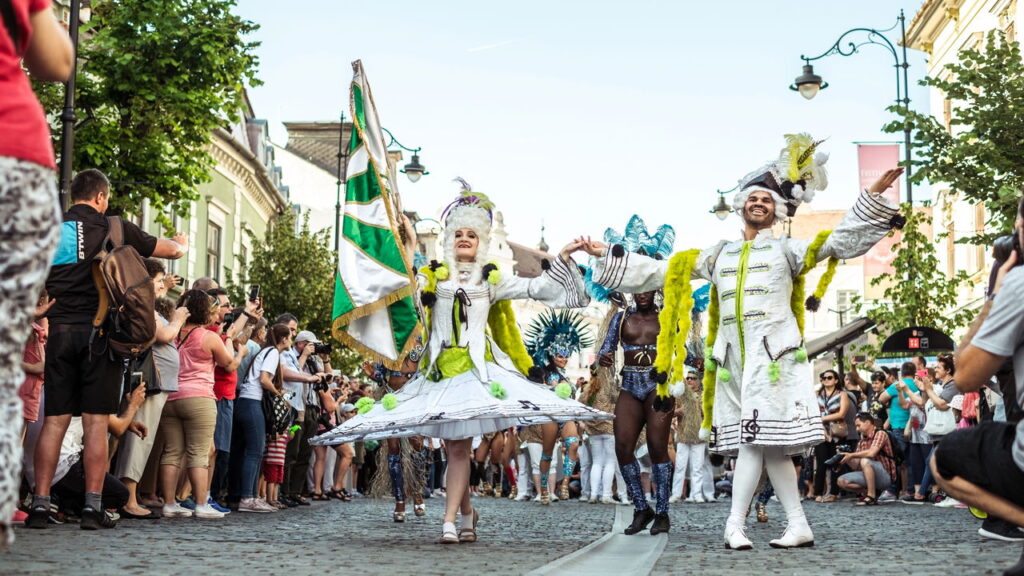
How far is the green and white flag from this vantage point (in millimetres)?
9406

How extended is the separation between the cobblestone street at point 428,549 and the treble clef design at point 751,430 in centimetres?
68

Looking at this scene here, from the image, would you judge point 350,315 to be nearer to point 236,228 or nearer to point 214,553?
point 214,553

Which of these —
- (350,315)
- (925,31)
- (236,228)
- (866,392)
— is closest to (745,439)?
(350,315)

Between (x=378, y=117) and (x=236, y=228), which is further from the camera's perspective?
(x=236, y=228)

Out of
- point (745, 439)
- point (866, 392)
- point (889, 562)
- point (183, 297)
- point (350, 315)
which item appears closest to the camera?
point (889, 562)

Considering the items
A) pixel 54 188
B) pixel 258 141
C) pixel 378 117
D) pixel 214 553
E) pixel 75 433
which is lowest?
pixel 214 553

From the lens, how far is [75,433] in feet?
32.4

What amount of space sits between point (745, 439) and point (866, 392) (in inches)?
581

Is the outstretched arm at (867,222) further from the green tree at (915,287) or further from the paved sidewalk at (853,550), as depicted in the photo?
the green tree at (915,287)

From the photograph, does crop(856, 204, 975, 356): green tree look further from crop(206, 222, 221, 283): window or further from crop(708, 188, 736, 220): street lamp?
crop(206, 222, 221, 283): window

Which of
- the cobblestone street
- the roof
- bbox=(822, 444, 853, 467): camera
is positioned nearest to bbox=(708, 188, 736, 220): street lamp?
bbox=(822, 444, 853, 467): camera

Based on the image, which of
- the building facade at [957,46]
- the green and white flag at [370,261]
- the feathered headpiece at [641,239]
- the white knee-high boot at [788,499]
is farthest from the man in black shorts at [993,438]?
the building facade at [957,46]

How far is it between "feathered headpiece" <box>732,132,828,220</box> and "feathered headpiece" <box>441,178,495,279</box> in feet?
5.61

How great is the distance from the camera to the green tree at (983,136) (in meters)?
17.0
